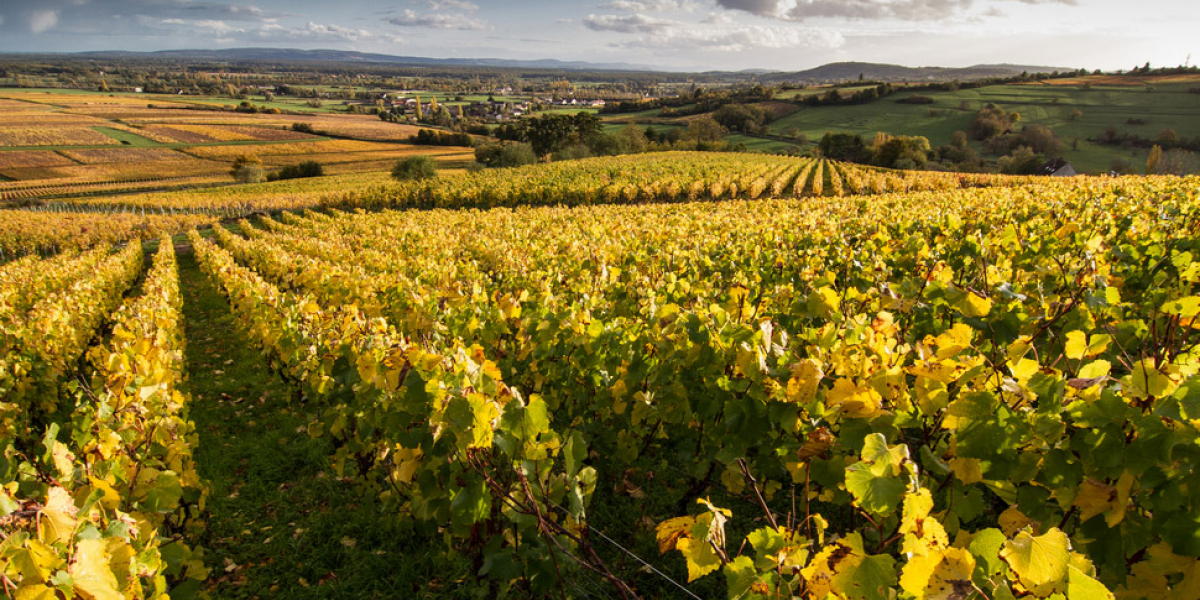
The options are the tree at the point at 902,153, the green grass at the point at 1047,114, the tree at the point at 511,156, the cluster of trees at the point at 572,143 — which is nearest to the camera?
the tree at the point at 902,153

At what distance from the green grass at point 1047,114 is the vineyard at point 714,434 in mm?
82818

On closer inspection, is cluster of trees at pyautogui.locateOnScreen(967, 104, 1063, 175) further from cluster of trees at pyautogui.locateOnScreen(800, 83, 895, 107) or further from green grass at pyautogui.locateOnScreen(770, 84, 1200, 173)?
cluster of trees at pyautogui.locateOnScreen(800, 83, 895, 107)

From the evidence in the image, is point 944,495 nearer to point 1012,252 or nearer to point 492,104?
point 1012,252

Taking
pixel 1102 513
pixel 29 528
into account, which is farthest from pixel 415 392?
pixel 1102 513

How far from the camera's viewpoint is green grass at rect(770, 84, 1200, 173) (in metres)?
73.8

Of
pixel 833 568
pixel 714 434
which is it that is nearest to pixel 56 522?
pixel 833 568

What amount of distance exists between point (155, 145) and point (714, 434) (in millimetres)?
115128

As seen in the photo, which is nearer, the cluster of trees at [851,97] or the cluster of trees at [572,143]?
the cluster of trees at [572,143]

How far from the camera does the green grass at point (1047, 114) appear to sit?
73750 mm

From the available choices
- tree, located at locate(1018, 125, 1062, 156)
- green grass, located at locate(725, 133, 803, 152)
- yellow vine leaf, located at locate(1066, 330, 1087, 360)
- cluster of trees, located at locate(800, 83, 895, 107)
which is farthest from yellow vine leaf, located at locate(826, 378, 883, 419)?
cluster of trees, located at locate(800, 83, 895, 107)

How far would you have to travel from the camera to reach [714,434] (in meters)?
3.27

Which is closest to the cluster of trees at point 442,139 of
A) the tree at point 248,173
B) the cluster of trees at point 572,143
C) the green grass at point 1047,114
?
the cluster of trees at point 572,143

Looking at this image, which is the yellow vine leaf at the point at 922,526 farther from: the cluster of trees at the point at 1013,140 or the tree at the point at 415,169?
the cluster of trees at the point at 1013,140

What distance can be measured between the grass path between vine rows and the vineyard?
5 cm
